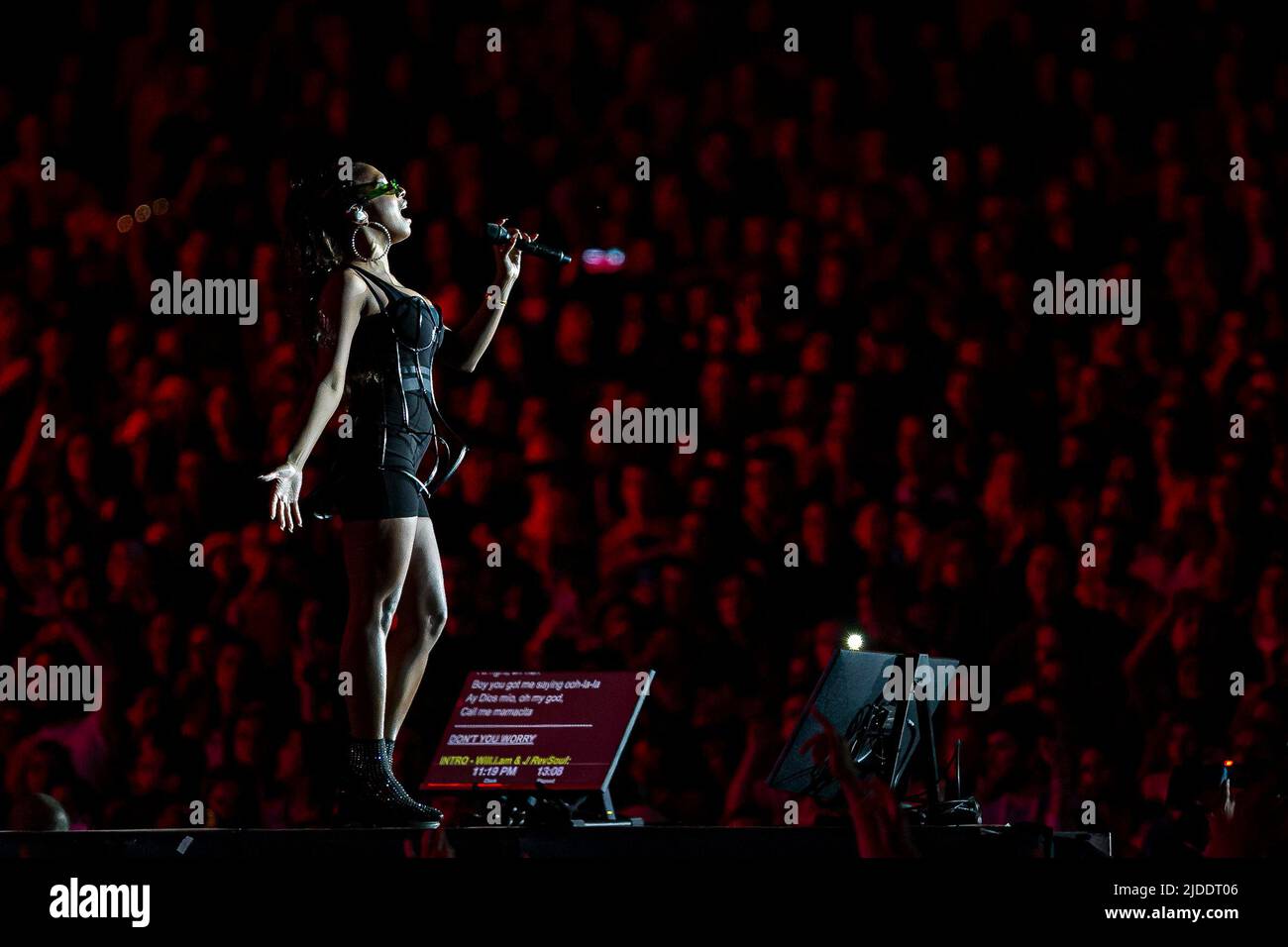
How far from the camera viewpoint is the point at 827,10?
7918 mm

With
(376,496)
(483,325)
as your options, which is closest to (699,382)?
(483,325)

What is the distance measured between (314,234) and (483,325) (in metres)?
0.50

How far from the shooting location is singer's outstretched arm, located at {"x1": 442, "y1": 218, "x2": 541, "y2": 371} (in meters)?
4.50

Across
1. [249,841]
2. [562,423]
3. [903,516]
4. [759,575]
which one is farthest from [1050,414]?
[249,841]

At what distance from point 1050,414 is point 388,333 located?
3.36 m

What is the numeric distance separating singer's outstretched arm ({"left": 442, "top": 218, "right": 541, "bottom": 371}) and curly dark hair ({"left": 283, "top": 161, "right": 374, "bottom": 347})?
1.28 ft

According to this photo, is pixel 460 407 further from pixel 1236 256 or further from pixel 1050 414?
pixel 1236 256

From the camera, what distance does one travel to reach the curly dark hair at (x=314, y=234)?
172 inches
